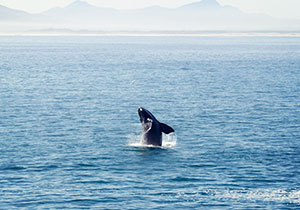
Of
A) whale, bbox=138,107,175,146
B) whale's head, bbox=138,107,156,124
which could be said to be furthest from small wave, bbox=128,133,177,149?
whale's head, bbox=138,107,156,124

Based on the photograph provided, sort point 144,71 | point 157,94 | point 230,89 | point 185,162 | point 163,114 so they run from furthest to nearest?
point 144,71
point 230,89
point 157,94
point 163,114
point 185,162

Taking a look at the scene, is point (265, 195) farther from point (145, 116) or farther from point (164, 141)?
point (164, 141)

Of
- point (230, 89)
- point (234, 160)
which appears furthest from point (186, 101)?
point (234, 160)

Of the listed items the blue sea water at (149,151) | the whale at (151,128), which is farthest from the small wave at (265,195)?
the whale at (151,128)

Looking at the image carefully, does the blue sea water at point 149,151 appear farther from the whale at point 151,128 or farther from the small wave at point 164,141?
the whale at point 151,128

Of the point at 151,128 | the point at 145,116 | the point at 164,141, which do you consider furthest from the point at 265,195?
the point at 164,141

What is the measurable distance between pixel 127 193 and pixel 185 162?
810 cm

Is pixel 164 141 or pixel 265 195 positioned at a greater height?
pixel 164 141

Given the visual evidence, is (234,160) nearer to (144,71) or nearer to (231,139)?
(231,139)

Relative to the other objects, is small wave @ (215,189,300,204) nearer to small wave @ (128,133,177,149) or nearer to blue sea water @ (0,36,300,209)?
blue sea water @ (0,36,300,209)

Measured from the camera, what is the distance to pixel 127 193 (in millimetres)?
36688

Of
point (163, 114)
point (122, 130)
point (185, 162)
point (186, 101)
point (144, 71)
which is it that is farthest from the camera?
point (144, 71)

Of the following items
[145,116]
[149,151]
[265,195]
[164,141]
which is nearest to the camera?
[265,195]

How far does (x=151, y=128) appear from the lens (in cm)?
4681
